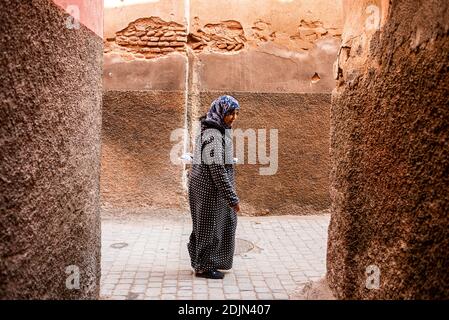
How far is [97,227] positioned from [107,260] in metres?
1.75

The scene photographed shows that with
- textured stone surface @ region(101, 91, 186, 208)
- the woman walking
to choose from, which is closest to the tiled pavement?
the woman walking

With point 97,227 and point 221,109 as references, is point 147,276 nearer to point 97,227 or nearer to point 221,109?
point 97,227

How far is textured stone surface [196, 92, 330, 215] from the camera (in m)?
7.29

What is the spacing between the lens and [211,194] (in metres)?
4.50

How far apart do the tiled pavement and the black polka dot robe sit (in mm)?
209

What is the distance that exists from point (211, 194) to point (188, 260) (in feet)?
3.34

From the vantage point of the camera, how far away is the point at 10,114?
2.01 meters

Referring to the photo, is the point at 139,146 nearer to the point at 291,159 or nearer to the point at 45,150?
the point at 291,159

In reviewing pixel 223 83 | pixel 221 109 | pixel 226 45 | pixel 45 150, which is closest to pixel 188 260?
pixel 221 109

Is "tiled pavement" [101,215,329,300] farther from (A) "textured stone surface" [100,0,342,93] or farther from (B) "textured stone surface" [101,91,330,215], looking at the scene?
(A) "textured stone surface" [100,0,342,93]

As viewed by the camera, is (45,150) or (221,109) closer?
(45,150)
